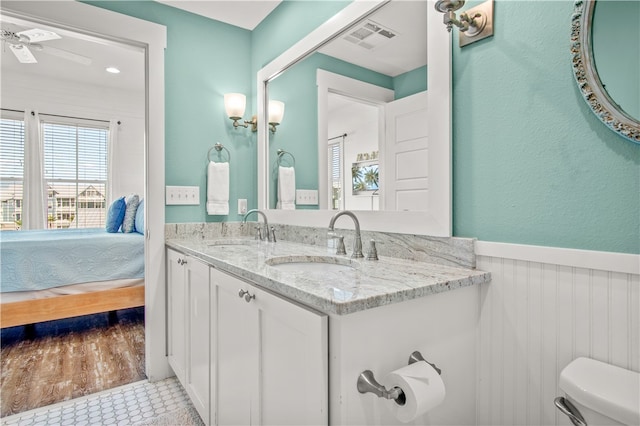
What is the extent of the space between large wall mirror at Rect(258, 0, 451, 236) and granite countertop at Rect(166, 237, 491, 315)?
187 millimetres

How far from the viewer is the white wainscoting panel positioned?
0.83 meters

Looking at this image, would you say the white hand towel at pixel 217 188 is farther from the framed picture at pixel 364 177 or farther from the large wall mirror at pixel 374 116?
the framed picture at pixel 364 177

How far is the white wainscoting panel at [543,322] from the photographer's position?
83 cm

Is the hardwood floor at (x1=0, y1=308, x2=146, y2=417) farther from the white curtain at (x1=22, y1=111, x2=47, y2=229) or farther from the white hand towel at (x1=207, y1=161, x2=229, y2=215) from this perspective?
the white curtain at (x1=22, y1=111, x2=47, y2=229)

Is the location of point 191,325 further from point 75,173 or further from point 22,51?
point 75,173

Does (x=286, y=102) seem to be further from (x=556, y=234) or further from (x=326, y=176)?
(x=556, y=234)

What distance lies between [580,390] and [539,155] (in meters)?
0.59

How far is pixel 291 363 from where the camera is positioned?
35.6 inches

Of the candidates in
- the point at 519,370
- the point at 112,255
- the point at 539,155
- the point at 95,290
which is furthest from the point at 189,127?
the point at 519,370

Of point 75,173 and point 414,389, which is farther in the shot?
point 75,173

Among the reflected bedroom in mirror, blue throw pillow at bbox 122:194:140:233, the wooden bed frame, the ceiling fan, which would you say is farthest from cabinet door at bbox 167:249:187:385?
the ceiling fan

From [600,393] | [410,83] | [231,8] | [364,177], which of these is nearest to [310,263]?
[364,177]

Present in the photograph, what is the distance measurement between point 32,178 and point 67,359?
9.54 ft

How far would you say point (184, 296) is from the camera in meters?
1.76
